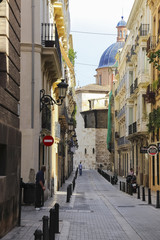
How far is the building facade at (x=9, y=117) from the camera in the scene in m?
10.3

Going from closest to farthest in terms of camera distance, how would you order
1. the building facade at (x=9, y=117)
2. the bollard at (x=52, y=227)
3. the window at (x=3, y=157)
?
the bollard at (x=52, y=227), the building facade at (x=9, y=117), the window at (x=3, y=157)

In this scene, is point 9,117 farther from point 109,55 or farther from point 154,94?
point 109,55

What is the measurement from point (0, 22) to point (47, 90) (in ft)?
43.1

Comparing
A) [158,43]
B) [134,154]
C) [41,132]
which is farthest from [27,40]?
[134,154]

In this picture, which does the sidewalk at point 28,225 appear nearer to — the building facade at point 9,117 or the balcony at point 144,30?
the building facade at point 9,117

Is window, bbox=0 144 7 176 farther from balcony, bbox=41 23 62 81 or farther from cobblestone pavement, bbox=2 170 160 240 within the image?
balcony, bbox=41 23 62 81

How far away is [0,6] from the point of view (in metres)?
10.4

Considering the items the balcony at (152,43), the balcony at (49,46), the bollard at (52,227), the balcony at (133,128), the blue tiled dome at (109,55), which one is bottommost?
the bollard at (52,227)

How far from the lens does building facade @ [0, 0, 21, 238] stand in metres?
10.3

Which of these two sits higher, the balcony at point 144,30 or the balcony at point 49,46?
the balcony at point 144,30

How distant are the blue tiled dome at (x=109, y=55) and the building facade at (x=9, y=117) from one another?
94577mm

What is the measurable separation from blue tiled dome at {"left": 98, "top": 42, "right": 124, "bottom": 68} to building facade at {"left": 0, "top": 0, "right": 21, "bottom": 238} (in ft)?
310

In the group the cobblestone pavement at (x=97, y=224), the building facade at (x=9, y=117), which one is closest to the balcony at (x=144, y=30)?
the cobblestone pavement at (x=97, y=224)

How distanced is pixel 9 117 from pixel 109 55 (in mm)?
96782
